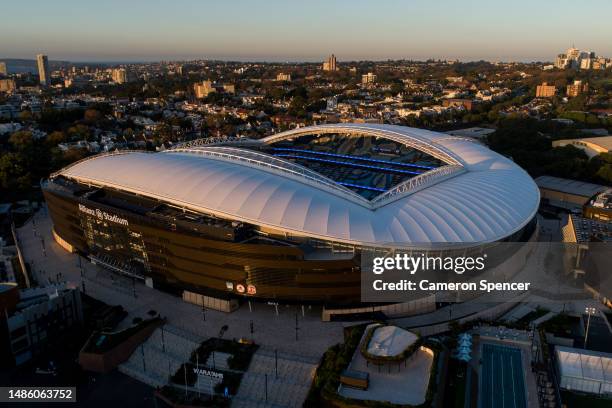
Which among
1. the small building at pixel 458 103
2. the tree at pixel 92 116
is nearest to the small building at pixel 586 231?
the small building at pixel 458 103

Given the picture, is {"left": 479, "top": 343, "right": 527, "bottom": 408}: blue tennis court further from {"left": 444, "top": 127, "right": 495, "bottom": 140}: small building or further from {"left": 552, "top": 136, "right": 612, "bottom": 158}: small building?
{"left": 444, "top": 127, "right": 495, "bottom": 140}: small building

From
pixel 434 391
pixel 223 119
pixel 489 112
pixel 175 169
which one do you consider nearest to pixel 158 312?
pixel 175 169

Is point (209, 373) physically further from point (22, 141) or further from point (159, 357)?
point (22, 141)

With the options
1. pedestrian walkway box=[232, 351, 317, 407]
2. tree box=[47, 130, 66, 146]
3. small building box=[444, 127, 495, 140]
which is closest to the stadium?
pedestrian walkway box=[232, 351, 317, 407]

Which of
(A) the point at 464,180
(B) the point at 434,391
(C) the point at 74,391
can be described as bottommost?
(C) the point at 74,391

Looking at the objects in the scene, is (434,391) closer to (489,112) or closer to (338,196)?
(338,196)

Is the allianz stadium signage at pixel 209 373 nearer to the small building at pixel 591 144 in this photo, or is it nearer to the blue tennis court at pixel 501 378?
the blue tennis court at pixel 501 378

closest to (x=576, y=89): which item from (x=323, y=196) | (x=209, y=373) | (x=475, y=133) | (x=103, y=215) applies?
(x=475, y=133)
